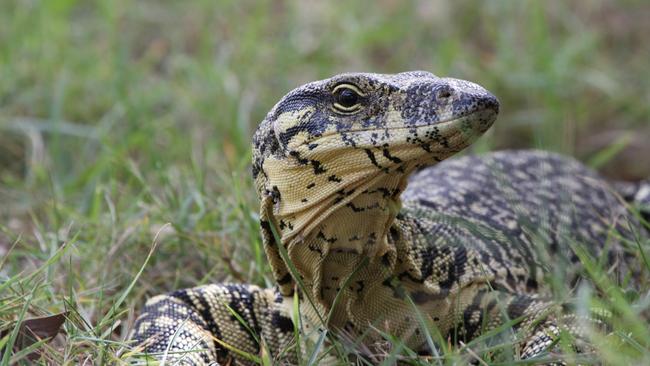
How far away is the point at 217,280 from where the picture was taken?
5277 millimetres

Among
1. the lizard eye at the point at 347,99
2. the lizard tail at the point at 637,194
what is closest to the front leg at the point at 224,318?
the lizard eye at the point at 347,99

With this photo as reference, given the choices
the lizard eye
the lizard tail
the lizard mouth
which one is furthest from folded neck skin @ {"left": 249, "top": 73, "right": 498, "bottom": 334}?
the lizard tail

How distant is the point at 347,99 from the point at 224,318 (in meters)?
1.44

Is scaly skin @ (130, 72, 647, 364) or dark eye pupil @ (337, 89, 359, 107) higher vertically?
dark eye pupil @ (337, 89, 359, 107)

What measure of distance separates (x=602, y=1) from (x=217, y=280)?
6.23 m

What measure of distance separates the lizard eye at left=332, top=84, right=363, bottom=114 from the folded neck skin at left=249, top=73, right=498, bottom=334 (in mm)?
104

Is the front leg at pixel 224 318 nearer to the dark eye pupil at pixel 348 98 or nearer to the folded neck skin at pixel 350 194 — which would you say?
the folded neck skin at pixel 350 194

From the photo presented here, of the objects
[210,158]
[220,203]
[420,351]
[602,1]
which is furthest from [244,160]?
[602,1]

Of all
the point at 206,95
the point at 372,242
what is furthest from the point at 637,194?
the point at 206,95

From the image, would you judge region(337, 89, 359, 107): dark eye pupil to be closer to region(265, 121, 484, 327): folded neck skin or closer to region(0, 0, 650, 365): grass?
region(265, 121, 484, 327): folded neck skin

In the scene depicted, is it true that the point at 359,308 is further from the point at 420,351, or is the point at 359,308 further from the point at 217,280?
the point at 217,280

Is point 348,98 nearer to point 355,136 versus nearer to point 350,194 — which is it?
point 355,136

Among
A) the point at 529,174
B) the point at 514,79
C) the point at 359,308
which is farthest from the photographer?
the point at 514,79

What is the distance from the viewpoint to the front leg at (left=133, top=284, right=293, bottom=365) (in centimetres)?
450
